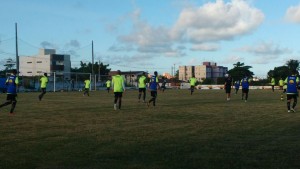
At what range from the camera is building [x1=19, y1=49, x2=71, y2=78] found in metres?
125

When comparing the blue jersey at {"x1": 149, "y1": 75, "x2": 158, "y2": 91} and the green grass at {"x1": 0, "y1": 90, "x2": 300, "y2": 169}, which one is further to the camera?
the blue jersey at {"x1": 149, "y1": 75, "x2": 158, "y2": 91}

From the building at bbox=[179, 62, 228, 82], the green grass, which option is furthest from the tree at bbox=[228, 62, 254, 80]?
the green grass

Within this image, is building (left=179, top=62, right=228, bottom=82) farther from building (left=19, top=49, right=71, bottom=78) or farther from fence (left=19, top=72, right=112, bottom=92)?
fence (left=19, top=72, right=112, bottom=92)

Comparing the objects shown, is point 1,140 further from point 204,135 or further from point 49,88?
point 49,88

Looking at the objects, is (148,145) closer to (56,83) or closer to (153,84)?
(153,84)

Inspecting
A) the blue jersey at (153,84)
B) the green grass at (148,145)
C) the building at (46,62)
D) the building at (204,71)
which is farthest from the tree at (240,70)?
the green grass at (148,145)

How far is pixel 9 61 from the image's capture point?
10625cm

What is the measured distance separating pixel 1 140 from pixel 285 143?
20.8ft

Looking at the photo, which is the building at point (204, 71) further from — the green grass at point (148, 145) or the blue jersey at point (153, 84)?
the green grass at point (148, 145)

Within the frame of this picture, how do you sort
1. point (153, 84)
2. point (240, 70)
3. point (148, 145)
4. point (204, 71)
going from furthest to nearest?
point (204, 71)
point (240, 70)
point (153, 84)
point (148, 145)

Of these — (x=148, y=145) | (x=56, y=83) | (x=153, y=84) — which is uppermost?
(x=56, y=83)

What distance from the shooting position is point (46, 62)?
126 metres

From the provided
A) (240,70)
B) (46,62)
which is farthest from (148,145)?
(46,62)

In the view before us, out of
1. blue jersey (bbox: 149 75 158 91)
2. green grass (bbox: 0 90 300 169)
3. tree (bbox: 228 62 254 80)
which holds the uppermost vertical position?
tree (bbox: 228 62 254 80)
